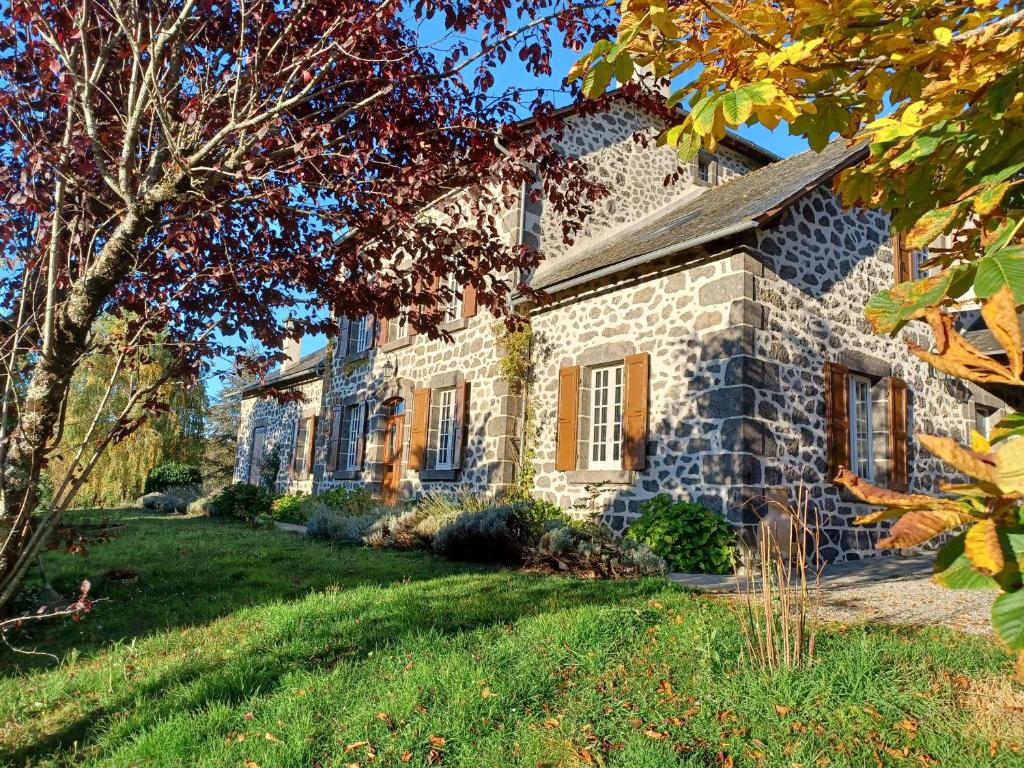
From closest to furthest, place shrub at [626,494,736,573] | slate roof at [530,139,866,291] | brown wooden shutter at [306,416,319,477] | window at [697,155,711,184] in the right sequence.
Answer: shrub at [626,494,736,573], slate roof at [530,139,866,291], window at [697,155,711,184], brown wooden shutter at [306,416,319,477]

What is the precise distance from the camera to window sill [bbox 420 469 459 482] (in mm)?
10781

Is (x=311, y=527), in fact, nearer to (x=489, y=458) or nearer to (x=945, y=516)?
(x=489, y=458)

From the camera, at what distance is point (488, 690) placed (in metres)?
3.24

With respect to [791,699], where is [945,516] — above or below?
above

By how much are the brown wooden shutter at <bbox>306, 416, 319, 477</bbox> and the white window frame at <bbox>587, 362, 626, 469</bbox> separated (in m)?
9.13

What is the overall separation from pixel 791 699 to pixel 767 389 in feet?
16.3

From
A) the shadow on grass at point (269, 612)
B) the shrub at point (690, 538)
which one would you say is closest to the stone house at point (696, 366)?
the shrub at point (690, 538)

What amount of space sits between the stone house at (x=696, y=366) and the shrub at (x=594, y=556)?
45.7 inches

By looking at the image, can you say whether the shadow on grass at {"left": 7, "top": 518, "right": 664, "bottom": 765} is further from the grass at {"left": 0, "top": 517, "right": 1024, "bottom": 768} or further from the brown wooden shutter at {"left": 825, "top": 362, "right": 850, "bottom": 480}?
the brown wooden shutter at {"left": 825, "top": 362, "right": 850, "bottom": 480}

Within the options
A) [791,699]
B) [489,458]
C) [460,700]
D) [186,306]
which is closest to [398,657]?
[460,700]

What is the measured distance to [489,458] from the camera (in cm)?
1005

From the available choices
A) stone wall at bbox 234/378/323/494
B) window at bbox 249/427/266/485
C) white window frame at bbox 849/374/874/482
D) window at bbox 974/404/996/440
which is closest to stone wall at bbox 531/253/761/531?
white window frame at bbox 849/374/874/482

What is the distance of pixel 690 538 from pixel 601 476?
163cm

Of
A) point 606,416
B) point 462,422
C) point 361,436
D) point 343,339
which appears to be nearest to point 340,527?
point 462,422
